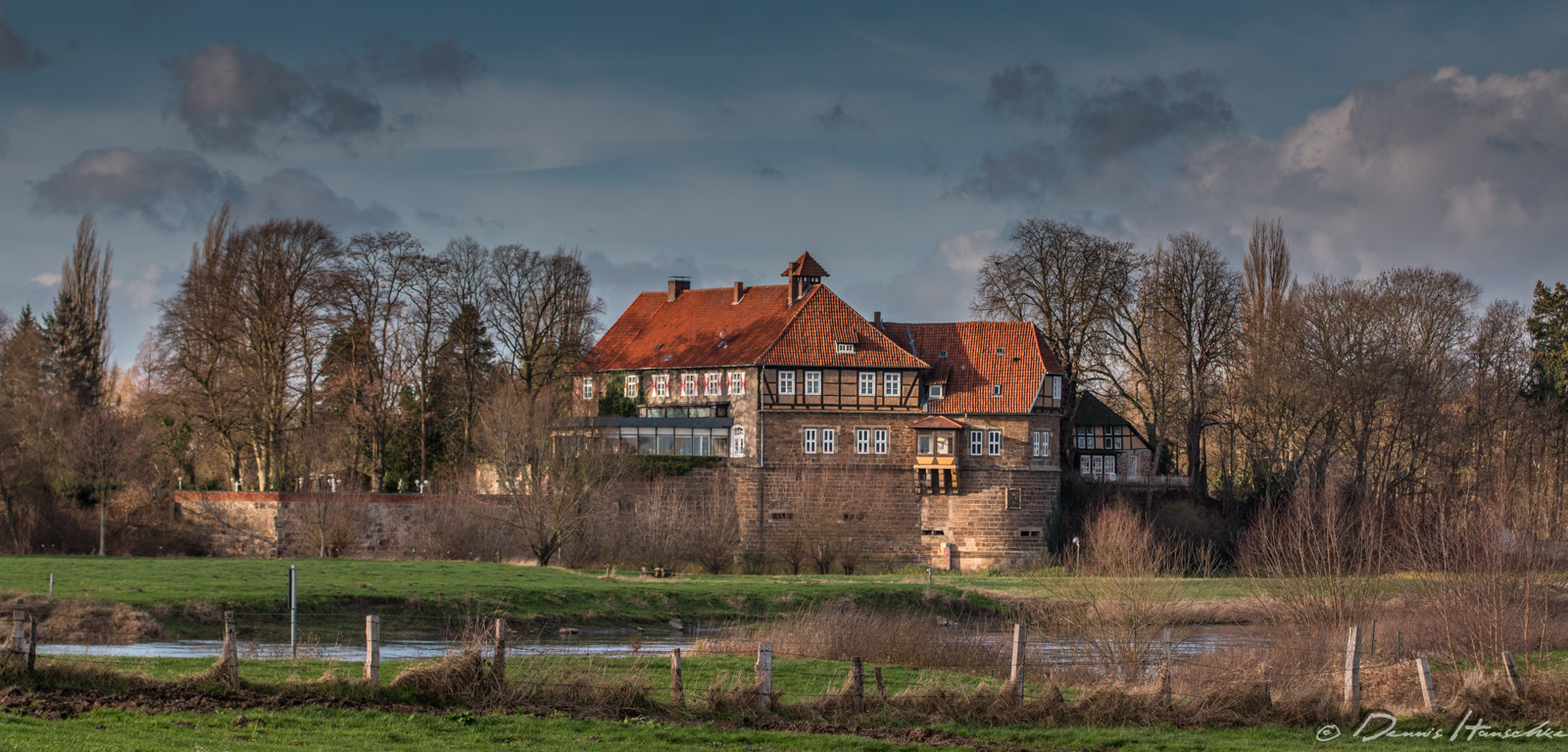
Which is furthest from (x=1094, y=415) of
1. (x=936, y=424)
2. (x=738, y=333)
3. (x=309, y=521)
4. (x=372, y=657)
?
(x=372, y=657)

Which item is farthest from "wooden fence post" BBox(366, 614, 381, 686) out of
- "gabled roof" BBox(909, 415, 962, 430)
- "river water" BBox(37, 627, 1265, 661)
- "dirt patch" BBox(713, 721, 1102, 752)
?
"gabled roof" BBox(909, 415, 962, 430)

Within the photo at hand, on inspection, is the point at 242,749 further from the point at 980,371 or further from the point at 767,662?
the point at 980,371

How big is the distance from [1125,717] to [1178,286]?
149 feet

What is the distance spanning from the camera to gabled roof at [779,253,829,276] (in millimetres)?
59781

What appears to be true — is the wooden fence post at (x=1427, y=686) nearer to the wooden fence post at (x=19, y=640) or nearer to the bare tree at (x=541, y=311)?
the wooden fence post at (x=19, y=640)

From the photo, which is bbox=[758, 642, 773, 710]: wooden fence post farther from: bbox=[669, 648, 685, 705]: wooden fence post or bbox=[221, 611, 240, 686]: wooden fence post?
bbox=[221, 611, 240, 686]: wooden fence post

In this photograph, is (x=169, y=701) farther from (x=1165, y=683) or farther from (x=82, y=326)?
(x=82, y=326)

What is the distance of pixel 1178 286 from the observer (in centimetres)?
5891

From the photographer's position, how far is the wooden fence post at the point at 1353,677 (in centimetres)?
1634

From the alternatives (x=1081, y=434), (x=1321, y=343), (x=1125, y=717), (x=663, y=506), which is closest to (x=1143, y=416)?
(x=1081, y=434)

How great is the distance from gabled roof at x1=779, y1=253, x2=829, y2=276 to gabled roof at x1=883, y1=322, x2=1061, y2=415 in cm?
396

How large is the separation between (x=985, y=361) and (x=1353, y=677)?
132 ft

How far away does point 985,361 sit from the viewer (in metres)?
56.5

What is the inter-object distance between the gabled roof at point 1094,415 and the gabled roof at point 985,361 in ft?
16.8
